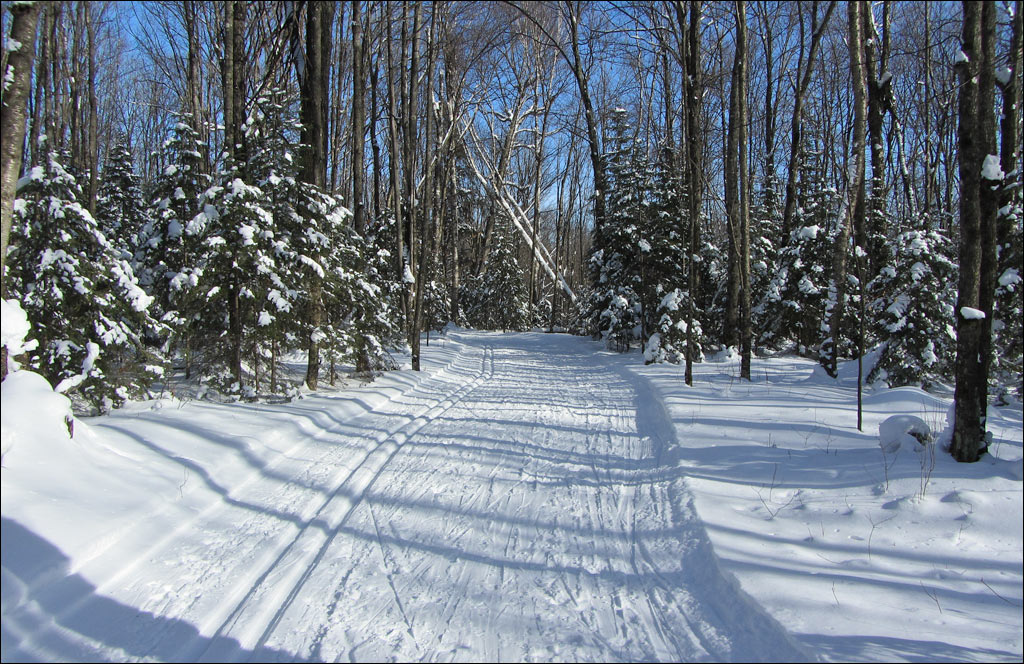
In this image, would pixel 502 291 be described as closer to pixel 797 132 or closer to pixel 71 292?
pixel 797 132

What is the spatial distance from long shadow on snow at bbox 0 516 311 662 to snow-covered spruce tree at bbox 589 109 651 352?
16.1 metres

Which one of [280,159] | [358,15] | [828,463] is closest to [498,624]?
[828,463]

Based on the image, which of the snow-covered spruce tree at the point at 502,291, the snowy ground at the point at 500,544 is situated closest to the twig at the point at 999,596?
the snowy ground at the point at 500,544

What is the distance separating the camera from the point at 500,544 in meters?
4.43

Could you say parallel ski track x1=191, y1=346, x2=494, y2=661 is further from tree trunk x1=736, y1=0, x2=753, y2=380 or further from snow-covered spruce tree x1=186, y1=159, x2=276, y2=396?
tree trunk x1=736, y1=0, x2=753, y2=380

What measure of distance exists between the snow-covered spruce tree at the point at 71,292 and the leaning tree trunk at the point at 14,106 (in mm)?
3049

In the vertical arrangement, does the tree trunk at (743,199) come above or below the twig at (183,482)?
above

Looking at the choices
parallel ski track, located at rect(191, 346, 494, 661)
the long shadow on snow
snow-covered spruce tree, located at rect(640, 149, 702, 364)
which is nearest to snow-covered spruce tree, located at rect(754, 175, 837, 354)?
snow-covered spruce tree, located at rect(640, 149, 702, 364)

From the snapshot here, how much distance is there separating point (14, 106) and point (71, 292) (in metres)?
3.64

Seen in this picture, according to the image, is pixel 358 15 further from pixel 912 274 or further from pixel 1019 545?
pixel 1019 545

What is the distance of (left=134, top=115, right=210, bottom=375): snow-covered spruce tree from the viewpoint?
8.91 m

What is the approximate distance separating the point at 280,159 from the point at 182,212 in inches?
140

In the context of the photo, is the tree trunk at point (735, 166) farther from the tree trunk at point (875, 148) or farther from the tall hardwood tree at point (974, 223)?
the tall hardwood tree at point (974, 223)

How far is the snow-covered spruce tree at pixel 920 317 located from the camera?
11.1 metres
